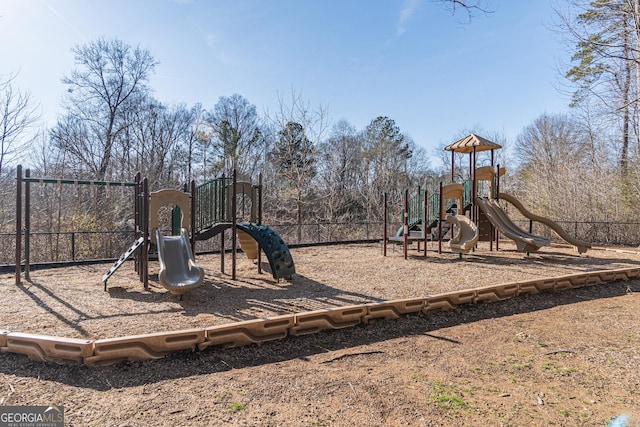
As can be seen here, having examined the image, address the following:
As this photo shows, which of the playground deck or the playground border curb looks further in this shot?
the playground deck

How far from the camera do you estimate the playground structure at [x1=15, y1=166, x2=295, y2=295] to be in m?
5.61

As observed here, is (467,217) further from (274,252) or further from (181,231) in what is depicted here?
(181,231)

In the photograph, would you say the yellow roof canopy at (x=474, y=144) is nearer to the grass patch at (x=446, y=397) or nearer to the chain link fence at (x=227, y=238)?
the chain link fence at (x=227, y=238)

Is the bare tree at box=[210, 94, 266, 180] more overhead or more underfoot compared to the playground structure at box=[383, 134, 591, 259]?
more overhead

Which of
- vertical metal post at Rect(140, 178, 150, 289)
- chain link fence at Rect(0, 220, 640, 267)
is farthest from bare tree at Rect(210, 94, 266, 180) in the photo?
vertical metal post at Rect(140, 178, 150, 289)

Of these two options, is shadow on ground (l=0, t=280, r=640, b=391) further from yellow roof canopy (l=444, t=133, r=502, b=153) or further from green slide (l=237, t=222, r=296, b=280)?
yellow roof canopy (l=444, t=133, r=502, b=153)

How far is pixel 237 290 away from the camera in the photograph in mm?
5875

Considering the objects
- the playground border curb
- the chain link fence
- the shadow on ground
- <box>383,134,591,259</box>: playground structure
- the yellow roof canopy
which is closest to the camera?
the shadow on ground

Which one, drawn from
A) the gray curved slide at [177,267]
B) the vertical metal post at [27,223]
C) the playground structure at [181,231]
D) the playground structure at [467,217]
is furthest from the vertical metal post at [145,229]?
the playground structure at [467,217]

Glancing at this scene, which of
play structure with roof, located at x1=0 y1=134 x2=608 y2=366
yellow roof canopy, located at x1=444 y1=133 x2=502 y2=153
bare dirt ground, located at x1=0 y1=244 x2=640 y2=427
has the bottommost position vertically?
bare dirt ground, located at x1=0 y1=244 x2=640 y2=427

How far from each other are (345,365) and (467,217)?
8.17 m

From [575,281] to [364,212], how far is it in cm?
1720

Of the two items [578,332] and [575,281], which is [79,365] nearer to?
[578,332]

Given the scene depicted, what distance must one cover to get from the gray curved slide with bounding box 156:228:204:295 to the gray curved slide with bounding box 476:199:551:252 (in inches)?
323
